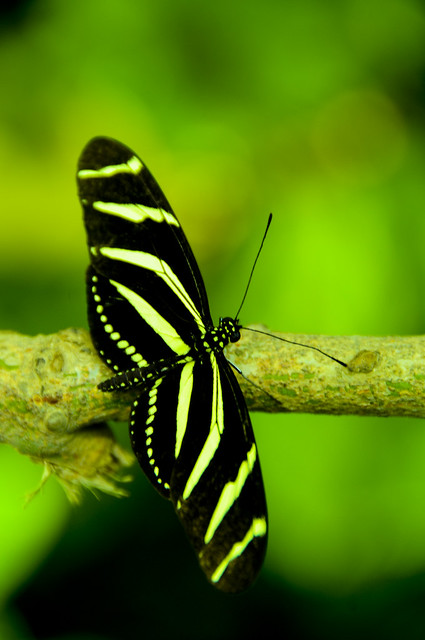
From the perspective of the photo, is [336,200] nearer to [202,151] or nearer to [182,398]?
[202,151]

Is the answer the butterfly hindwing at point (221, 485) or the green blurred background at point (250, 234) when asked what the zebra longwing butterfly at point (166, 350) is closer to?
the butterfly hindwing at point (221, 485)

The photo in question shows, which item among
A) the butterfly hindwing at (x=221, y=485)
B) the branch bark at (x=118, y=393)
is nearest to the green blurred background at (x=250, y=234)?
the branch bark at (x=118, y=393)

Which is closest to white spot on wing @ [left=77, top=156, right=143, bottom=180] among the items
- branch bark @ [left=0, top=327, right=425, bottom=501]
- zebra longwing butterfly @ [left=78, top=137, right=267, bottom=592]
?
zebra longwing butterfly @ [left=78, top=137, right=267, bottom=592]

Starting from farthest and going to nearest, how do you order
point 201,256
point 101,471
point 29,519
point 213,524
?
point 201,256
point 29,519
point 101,471
point 213,524

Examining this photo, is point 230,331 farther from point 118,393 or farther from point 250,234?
point 250,234

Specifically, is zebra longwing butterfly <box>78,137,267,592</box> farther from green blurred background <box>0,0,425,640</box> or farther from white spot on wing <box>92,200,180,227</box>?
green blurred background <box>0,0,425,640</box>

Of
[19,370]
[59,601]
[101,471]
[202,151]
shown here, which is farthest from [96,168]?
[59,601]
